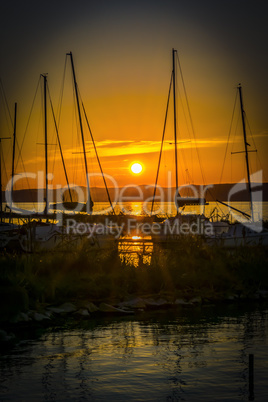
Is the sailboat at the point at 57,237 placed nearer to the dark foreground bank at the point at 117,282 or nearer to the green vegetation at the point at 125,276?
the green vegetation at the point at 125,276

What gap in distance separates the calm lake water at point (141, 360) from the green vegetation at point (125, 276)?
7.40ft

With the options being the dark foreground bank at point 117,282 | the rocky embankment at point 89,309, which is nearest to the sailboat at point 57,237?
the dark foreground bank at point 117,282

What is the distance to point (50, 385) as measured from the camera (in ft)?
34.4

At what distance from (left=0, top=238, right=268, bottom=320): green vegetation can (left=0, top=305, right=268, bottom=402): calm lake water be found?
7.40 feet

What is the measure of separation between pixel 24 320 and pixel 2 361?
351 cm

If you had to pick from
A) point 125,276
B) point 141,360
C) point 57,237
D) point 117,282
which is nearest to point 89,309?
point 117,282

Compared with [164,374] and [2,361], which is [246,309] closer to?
[164,374]

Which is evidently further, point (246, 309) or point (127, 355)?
point (246, 309)

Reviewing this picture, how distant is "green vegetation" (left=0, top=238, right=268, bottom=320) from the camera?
59.0ft

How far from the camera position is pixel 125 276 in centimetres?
1978

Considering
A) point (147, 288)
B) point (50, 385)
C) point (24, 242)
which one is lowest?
point (50, 385)

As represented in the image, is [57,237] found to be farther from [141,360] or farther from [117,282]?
[141,360]

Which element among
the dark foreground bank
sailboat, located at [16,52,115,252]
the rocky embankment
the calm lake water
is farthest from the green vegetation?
the calm lake water

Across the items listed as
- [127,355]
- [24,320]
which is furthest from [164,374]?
[24,320]
